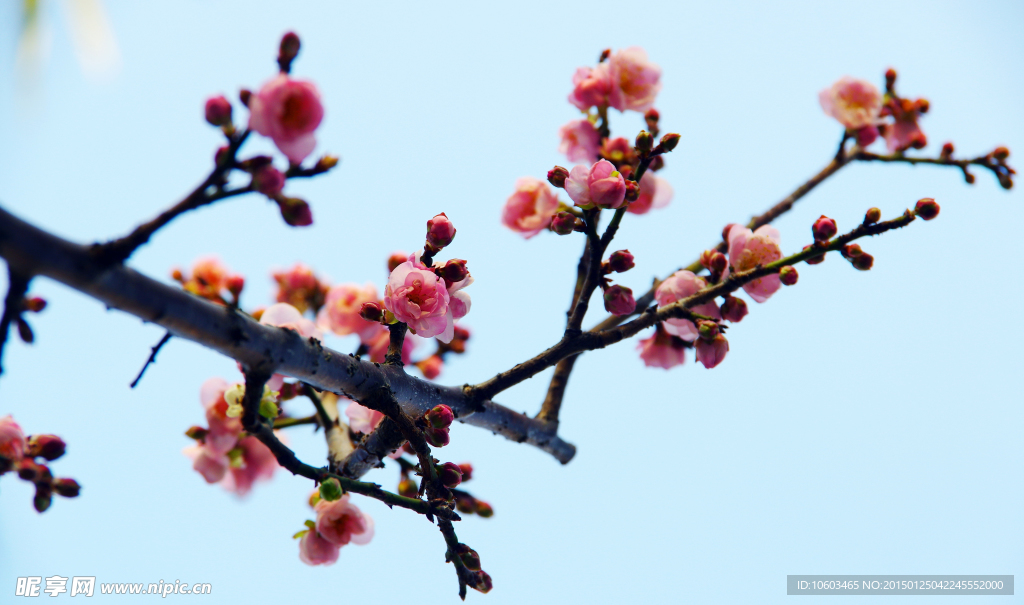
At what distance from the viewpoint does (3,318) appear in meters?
0.85

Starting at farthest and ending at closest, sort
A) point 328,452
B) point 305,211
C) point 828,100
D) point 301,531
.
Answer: point 828,100
point 328,452
point 301,531
point 305,211

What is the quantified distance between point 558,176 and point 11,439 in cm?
143

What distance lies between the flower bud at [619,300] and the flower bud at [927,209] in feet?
2.21

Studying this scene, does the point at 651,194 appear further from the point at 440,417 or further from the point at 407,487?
the point at 407,487

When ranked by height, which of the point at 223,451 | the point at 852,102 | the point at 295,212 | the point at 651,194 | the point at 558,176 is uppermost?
the point at 852,102

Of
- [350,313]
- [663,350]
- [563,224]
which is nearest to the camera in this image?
[563,224]

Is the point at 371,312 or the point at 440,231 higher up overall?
the point at 440,231

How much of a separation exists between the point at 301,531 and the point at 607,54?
5.79ft

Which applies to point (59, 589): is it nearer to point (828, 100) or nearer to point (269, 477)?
point (269, 477)

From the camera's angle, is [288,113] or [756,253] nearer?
[288,113]

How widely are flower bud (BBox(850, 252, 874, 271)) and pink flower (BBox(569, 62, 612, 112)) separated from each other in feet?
3.01

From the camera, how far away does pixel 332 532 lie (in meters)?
1.58

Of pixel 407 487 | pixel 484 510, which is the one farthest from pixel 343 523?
pixel 484 510

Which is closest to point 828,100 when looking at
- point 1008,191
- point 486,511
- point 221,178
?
point 1008,191
